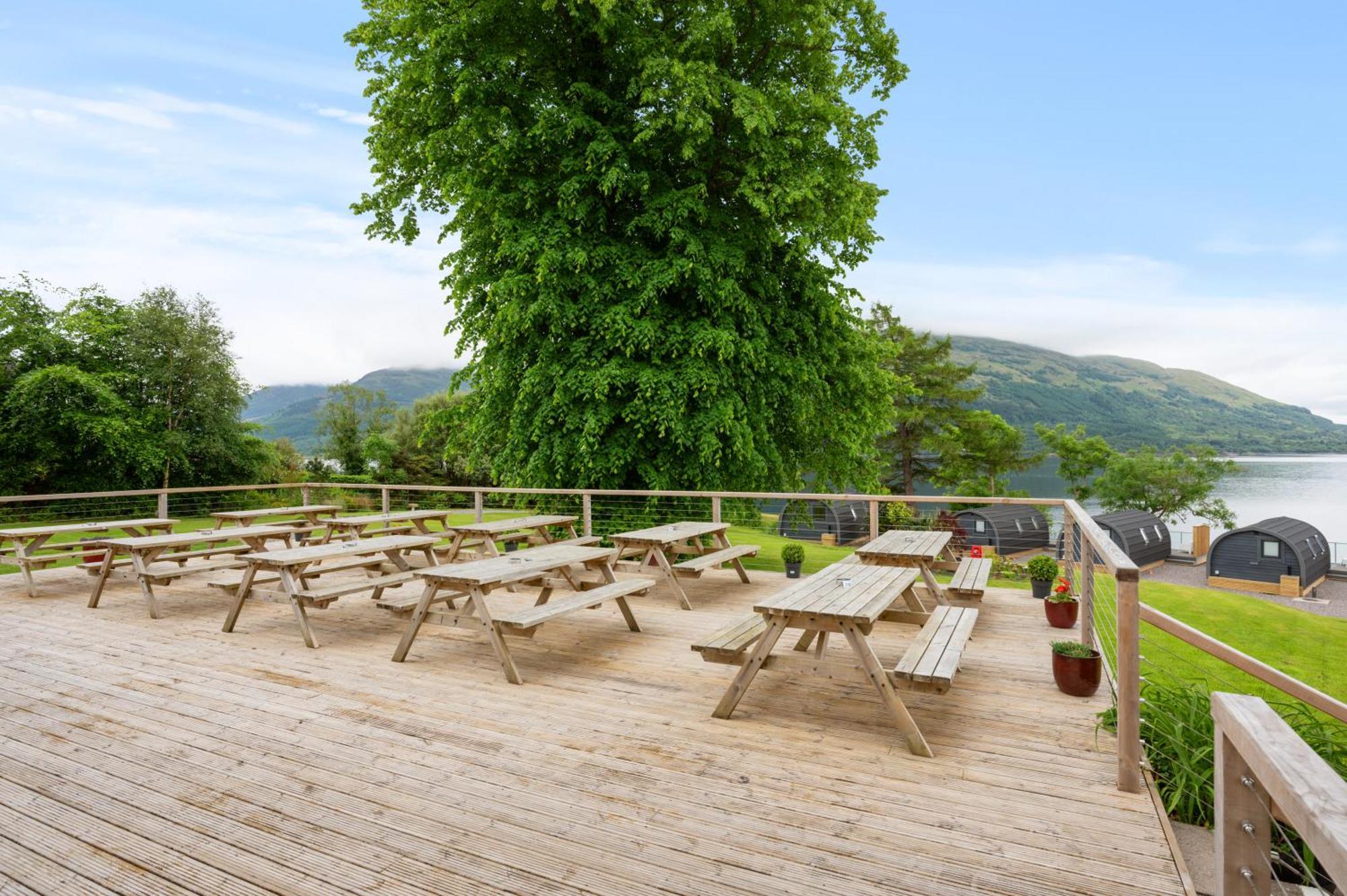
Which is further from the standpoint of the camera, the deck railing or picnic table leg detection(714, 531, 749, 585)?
picnic table leg detection(714, 531, 749, 585)

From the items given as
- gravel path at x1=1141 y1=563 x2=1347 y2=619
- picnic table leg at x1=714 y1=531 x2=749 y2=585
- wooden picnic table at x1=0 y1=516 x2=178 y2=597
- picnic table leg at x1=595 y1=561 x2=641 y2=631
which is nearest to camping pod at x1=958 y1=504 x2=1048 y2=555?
gravel path at x1=1141 y1=563 x2=1347 y2=619

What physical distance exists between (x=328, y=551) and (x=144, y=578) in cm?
199

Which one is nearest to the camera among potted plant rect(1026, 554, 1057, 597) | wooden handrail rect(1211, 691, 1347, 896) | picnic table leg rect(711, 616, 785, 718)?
wooden handrail rect(1211, 691, 1347, 896)

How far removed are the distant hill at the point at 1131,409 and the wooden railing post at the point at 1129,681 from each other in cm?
9809

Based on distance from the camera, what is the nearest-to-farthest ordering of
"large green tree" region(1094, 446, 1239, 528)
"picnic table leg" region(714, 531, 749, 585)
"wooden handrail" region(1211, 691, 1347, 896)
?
"wooden handrail" region(1211, 691, 1347, 896) < "picnic table leg" region(714, 531, 749, 585) < "large green tree" region(1094, 446, 1239, 528)

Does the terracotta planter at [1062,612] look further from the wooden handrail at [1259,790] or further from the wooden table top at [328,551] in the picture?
the wooden table top at [328,551]

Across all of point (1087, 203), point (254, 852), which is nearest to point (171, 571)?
point (254, 852)

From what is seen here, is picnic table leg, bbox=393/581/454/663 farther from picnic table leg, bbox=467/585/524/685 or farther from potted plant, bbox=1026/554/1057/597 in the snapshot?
potted plant, bbox=1026/554/1057/597

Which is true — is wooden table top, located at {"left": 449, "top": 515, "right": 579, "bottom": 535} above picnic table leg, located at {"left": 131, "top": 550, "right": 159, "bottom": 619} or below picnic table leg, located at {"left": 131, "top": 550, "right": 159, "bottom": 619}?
above

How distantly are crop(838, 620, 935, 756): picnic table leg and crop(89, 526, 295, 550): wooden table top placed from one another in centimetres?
532

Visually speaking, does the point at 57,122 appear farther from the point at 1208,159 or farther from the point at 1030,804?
the point at 1208,159

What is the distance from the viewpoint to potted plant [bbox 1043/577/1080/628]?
5070mm

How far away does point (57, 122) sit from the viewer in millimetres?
18062

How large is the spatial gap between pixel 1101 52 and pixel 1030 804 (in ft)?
97.3
